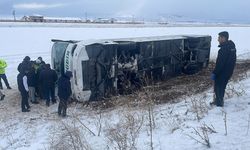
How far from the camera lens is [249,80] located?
39.9 feet

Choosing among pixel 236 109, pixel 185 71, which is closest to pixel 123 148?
pixel 236 109

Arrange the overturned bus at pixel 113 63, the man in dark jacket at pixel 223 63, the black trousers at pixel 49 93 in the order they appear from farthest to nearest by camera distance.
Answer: the black trousers at pixel 49 93 → the overturned bus at pixel 113 63 → the man in dark jacket at pixel 223 63

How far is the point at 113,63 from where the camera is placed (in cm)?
1277

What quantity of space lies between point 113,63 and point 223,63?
5.04 m

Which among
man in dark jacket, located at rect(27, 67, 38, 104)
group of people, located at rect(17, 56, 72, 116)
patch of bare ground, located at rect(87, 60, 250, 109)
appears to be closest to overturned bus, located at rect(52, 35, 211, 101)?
patch of bare ground, located at rect(87, 60, 250, 109)

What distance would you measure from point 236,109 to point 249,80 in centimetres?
417

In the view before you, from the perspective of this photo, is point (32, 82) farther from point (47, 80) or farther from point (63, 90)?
point (63, 90)

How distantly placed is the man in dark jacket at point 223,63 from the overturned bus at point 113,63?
4.77 metres

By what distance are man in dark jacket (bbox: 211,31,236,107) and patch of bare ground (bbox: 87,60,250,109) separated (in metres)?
2.07

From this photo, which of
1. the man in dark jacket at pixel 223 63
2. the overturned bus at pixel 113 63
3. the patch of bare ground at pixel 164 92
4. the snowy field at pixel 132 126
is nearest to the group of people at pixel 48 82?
the man in dark jacket at pixel 223 63

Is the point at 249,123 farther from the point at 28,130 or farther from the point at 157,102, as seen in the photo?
the point at 28,130

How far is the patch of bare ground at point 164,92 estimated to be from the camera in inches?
459

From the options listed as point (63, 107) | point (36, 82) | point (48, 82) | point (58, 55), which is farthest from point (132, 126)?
point (58, 55)

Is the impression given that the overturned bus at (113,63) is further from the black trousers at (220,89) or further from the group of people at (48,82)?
the black trousers at (220,89)
